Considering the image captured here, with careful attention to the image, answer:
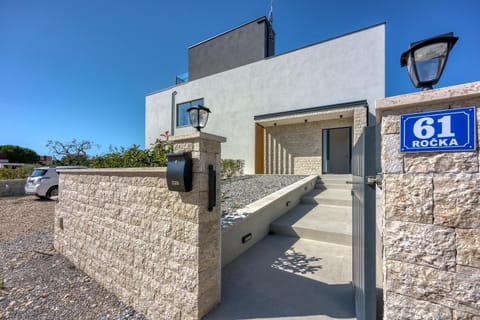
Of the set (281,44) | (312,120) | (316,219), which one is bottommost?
(316,219)

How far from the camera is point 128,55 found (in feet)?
31.0

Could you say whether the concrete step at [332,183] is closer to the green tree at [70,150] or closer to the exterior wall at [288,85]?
the exterior wall at [288,85]

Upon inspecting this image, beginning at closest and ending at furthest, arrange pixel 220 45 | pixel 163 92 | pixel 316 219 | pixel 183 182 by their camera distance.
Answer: pixel 183 182 → pixel 316 219 → pixel 220 45 → pixel 163 92

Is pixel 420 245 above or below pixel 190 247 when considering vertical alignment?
above

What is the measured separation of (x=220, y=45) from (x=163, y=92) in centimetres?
551

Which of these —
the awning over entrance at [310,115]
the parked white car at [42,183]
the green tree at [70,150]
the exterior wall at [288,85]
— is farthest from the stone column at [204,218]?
the green tree at [70,150]

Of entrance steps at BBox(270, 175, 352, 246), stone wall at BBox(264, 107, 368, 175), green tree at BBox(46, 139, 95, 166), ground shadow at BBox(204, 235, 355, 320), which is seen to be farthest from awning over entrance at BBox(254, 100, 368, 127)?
green tree at BBox(46, 139, 95, 166)

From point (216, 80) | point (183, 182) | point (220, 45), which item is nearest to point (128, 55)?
point (216, 80)

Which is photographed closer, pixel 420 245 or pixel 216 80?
pixel 420 245

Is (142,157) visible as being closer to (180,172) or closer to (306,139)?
(180,172)

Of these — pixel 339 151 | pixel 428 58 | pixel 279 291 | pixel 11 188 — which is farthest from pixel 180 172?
pixel 11 188

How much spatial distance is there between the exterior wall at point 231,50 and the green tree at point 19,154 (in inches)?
1571

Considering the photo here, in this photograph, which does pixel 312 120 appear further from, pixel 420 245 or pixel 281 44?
pixel 420 245

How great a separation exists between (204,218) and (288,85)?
9639 millimetres
